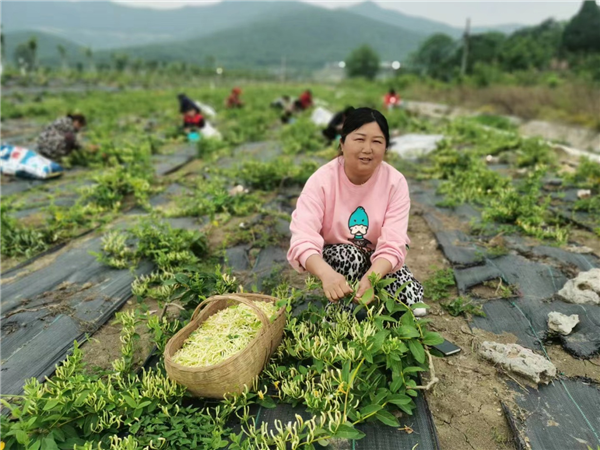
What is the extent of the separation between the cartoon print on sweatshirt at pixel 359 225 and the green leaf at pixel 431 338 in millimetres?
748

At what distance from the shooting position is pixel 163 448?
1688 millimetres

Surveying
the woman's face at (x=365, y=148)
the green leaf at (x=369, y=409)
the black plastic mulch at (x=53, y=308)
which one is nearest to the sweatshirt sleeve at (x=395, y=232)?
the woman's face at (x=365, y=148)

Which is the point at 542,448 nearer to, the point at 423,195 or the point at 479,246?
the point at 479,246

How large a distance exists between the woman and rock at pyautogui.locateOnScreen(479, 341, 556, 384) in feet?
1.69

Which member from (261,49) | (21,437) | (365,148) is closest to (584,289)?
(365,148)

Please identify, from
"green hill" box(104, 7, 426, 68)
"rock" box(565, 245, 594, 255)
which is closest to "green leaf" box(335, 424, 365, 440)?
"rock" box(565, 245, 594, 255)

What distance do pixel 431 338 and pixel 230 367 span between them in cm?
95

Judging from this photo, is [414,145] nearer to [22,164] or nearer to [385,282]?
[385,282]

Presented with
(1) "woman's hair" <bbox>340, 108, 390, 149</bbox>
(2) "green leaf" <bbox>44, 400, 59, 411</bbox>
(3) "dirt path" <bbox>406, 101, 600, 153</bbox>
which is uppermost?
(1) "woman's hair" <bbox>340, 108, 390, 149</bbox>

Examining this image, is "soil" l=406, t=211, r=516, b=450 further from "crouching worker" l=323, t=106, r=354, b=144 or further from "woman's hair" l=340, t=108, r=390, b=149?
"crouching worker" l=323, t=106, r=354, b=144

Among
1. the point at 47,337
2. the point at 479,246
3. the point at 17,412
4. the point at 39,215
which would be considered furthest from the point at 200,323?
the point at 39,215

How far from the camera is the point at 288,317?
88.0 inches

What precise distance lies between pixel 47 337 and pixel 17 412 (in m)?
0.99

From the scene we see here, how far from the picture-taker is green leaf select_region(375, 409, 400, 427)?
172 cm
